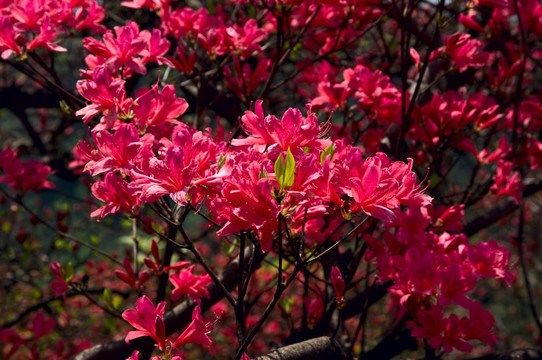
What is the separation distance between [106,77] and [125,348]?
90 cm

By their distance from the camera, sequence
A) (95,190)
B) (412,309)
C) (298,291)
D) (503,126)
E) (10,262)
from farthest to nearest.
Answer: (298,291) < (10,262) < (503,126) < (412,309) < (95,190)

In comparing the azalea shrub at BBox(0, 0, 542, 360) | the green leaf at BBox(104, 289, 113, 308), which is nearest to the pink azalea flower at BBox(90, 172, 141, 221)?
the azalea shrub at BBox(0, 0, 542, 360)

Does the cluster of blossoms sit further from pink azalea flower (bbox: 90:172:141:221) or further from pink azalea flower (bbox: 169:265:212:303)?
pink azalea flower (bbox: 169:265:212:303)

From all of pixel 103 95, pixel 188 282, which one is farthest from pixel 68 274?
pixel 103 95

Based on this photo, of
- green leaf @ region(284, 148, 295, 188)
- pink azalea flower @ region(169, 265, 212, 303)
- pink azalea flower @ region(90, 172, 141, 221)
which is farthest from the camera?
pink azalea flower @ region(169, 265, 212, 303)

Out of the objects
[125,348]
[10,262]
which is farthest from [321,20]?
[10,262]

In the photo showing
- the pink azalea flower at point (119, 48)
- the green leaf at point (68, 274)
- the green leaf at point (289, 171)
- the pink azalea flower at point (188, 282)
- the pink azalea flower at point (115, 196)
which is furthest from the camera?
the green leaf at point (68, 274)

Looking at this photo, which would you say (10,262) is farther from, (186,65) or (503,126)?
(503,126)

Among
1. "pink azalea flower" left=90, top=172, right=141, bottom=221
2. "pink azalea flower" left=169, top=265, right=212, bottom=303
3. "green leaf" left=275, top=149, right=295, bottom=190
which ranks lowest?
"pink azalea flower" left=169, top=265, right=212, bottom=303

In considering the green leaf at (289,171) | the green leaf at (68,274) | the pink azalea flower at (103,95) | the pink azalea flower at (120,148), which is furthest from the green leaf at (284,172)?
the green leaf at (68,274)

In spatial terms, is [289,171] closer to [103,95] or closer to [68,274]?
[103,95]

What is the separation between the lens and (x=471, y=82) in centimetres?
221

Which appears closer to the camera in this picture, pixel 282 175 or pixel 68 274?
pixel 282 175

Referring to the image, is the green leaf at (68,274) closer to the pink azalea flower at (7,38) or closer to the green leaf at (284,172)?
the pink azalea flower at (7,38)
